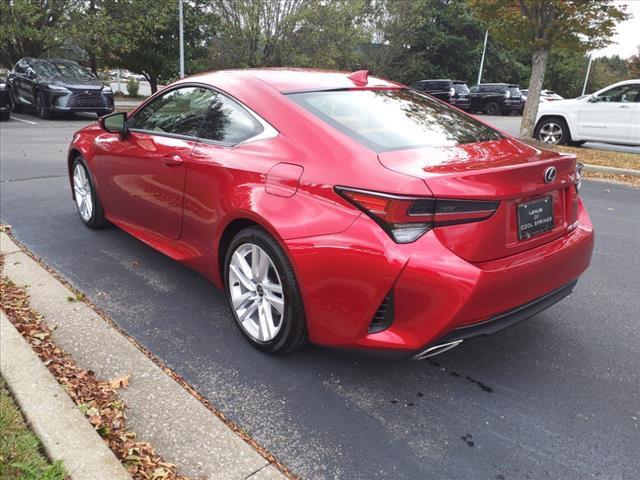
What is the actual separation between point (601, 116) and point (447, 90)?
52.9 feet

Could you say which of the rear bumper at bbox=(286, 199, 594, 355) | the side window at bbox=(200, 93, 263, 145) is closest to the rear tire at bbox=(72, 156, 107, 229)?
the side window at bbox=(200, 93, 263, 145)

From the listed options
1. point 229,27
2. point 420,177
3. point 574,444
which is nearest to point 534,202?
point 420,177

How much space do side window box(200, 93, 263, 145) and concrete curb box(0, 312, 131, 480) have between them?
1.56m

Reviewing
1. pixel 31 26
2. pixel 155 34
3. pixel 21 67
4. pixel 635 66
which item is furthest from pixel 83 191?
pixel 635 66

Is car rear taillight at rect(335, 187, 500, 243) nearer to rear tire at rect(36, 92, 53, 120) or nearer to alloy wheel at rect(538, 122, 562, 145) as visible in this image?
alloy wheel at rect(538, 122, 562, 145)

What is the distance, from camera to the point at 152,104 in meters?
4.04

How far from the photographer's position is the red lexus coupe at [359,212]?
2.26 metres

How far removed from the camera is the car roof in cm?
317

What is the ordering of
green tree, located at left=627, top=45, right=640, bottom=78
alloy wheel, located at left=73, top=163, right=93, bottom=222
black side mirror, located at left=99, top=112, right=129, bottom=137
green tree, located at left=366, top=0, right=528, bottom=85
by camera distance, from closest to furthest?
black side mirror, located at left=99, top=112, right=129, bottom=137 < alloy wheel, located at left=73, top=163, right=93, bottom=222 < green tree, located at left=366, top=0, right=528, bottom=85 < green tree, located at left=627, top=45, right=640, bottom=78

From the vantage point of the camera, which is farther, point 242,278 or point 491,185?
point 242,278

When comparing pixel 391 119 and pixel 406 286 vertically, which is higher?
pixel 391 119

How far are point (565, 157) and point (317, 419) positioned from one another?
1.84 metres

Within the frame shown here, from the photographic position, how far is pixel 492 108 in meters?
29.3

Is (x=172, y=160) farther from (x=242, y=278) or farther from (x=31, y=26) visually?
(x=31, y=26)
